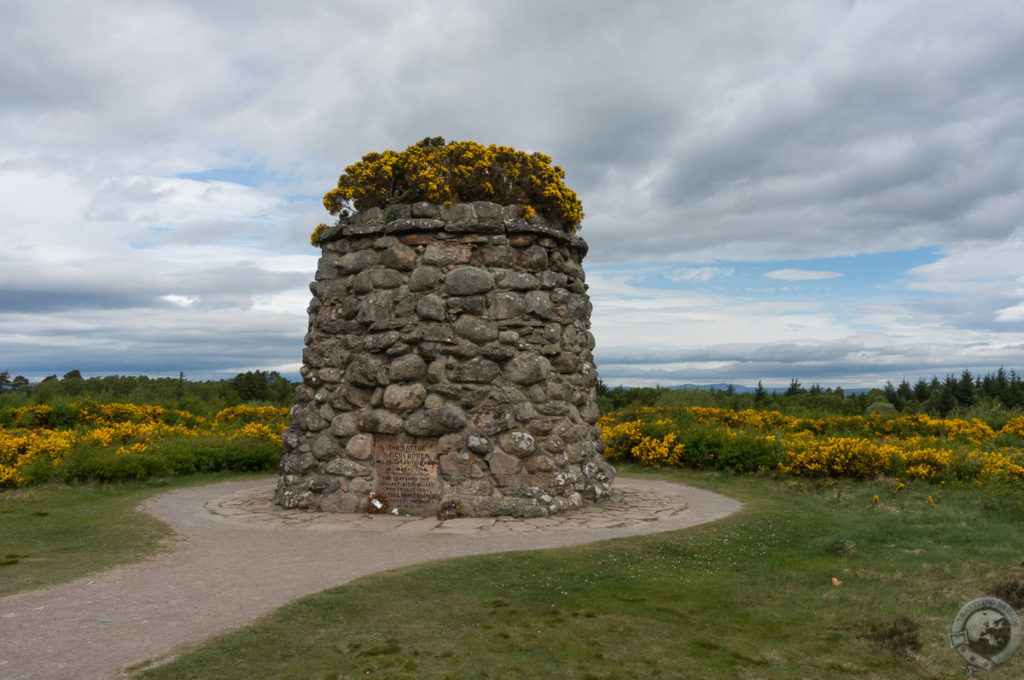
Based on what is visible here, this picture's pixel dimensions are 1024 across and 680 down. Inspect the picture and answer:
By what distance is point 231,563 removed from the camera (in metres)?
6.55

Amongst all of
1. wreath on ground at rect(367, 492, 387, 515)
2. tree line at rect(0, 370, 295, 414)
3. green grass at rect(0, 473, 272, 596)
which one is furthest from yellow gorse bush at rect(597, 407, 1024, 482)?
tree line at rect(0, 370, 295, 414)

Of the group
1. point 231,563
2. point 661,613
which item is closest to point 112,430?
point 231,563

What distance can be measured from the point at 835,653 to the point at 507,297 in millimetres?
5947


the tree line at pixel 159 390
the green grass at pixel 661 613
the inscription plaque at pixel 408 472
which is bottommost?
the green grass at pixel 661 613

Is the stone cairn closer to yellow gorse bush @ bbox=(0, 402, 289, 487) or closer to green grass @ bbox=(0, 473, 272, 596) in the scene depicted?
green grass @ bbox=(0, 473, 272, 596)

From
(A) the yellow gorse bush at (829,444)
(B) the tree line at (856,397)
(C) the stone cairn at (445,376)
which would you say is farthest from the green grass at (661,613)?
(B) the tree line at (856,397)

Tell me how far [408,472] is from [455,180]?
409 cm

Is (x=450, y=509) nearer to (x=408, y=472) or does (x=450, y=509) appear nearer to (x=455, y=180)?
Result: (x=408, y=472)

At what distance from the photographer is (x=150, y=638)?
4488 mm

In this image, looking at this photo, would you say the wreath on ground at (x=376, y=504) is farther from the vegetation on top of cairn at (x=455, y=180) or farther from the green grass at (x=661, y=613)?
the vegetation on top of cairn at (x=455, y=180)

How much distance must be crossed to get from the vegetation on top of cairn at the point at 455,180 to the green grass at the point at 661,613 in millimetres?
5102

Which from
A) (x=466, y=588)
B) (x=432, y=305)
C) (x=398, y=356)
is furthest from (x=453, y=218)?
(x=466, y=588)

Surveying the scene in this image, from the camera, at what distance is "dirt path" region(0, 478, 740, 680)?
14.4ft

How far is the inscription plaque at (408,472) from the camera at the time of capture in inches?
351
